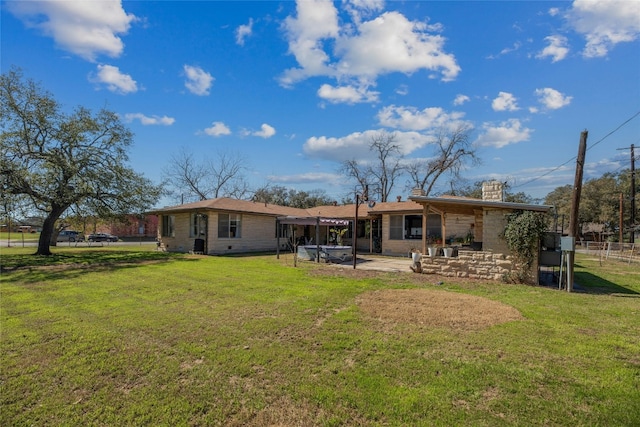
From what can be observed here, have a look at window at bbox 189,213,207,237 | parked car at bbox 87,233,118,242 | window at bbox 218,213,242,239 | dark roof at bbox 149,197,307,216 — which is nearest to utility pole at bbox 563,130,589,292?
dark roof at bbox 149,197,307,216

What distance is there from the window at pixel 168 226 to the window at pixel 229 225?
420 centimetres

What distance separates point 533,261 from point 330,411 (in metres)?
9.13

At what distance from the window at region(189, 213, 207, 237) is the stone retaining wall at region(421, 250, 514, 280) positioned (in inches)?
518

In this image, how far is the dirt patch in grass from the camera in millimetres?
5473

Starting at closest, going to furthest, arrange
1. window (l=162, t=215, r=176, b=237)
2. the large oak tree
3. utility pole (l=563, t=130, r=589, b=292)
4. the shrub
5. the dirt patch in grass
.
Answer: the dirt patch in grass
utility pole (l=563, t=130, r=589, b=292)
the shrub
the large oak tree
window (l=162, t=215, r=176, b=237)

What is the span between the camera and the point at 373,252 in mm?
20000

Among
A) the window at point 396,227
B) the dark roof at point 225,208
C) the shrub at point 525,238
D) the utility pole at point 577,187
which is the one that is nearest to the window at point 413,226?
the window at point 396,227

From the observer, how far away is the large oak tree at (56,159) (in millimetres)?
16484

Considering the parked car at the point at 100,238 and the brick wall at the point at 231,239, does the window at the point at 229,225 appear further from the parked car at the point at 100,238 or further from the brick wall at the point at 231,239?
the parked car at the point at 100,238

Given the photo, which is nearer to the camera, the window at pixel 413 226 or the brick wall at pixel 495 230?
the brick wall at pixel 495 230

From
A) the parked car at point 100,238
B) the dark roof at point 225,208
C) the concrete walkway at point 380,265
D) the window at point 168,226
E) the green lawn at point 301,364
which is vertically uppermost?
the dark roof at point 225,208

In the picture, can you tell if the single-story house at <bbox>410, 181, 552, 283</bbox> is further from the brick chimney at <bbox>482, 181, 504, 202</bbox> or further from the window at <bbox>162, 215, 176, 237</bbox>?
the window at <bbox>162, 215, 176, 237</bbox>

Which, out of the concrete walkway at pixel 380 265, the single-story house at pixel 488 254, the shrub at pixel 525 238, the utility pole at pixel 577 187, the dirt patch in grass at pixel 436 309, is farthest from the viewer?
the concrete walkway at pixel 380 265

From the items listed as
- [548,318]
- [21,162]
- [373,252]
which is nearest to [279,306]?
[548,318]
